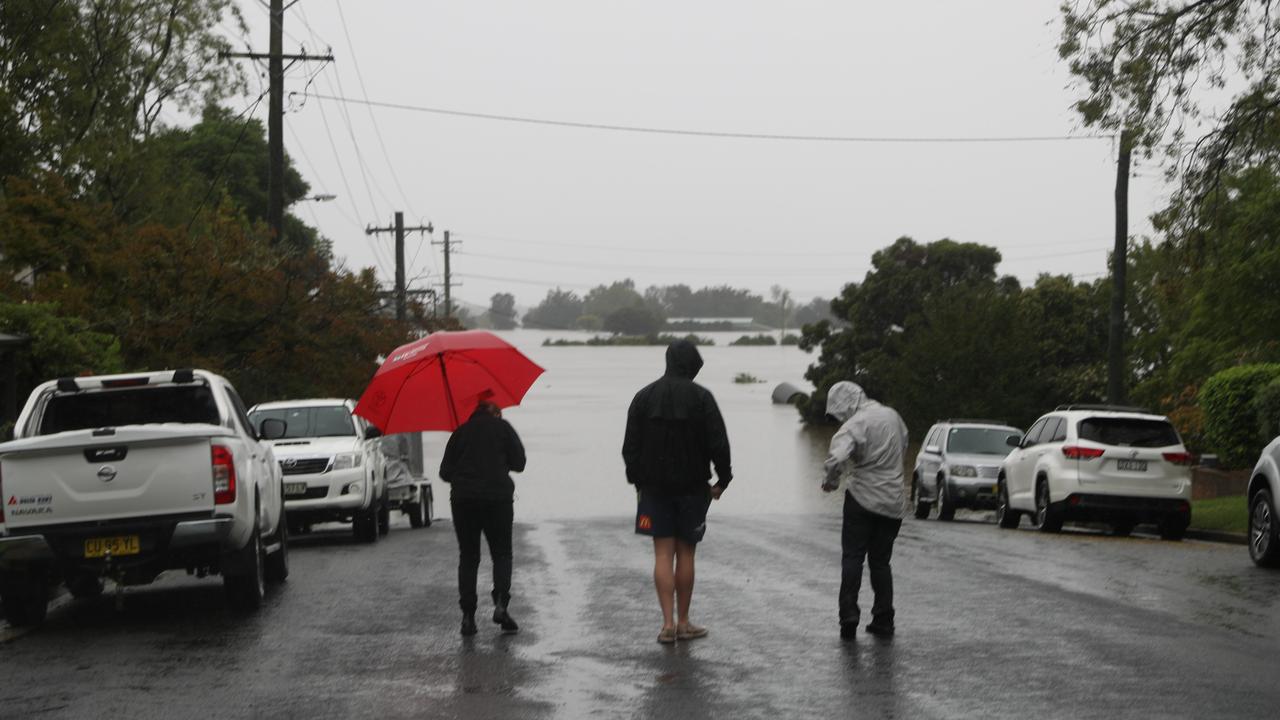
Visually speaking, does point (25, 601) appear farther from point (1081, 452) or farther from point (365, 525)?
point (1081, 452)

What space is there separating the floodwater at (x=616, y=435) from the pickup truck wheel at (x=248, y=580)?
5090 mm

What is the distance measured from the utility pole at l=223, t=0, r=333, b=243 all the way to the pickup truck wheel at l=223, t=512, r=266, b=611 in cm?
1815

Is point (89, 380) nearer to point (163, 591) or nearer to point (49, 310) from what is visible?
point (163, 591)

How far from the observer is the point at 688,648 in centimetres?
1064

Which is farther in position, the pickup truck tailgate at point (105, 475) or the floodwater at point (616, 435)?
the floodwater at point (616, 435)

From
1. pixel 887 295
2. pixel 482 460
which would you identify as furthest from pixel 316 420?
pixel 887 295

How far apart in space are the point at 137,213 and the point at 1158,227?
29.5 metres

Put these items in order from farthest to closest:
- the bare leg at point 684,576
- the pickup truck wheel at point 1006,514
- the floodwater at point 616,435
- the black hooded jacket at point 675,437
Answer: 1. the floodwater at point 616,435
2. the pickup truck wheel at point 1006,514
3. the bare leg at point 684,576
4. the black hooded jacket at point 675,437

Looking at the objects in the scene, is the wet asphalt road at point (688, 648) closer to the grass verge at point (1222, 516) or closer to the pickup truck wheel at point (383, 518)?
the grass verge at point (1222, 516)

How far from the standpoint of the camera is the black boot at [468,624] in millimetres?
11391

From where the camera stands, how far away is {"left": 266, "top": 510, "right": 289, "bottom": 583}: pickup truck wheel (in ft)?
49.4

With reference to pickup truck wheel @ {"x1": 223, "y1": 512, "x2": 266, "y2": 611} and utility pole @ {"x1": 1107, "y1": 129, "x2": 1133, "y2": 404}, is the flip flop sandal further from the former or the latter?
utility pole @ {"x1": 1107, "y1": 129, "x2": 1133, "y2": 404}

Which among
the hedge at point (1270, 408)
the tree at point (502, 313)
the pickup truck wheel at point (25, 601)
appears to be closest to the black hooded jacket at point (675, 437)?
the pickup truck wheel at point (25, 601)

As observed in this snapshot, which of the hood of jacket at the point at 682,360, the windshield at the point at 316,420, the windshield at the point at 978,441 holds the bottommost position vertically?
the windshield at the point at 978,441
